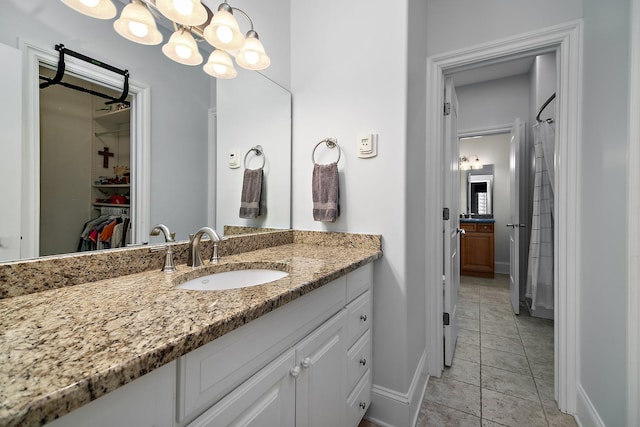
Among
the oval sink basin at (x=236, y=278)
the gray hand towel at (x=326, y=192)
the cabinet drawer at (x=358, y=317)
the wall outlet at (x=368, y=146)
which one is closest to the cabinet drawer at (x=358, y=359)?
the cabinet drawer at (x=358, y=317)

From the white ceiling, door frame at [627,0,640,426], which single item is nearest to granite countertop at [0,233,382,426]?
door frame at [627,0,640,426]

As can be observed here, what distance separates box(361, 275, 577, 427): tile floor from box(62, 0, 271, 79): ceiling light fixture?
1.92 m

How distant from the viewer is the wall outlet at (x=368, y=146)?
1488mm

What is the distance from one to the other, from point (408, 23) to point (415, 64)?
22 centimetres

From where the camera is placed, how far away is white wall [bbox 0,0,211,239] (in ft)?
2.56

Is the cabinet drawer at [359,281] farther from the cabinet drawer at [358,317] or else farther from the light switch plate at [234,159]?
the light switch plate at [234,159]

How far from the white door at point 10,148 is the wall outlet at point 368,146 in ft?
4.18

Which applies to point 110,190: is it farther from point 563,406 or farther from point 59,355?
point 563,406

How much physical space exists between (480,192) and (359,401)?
16.0 ft

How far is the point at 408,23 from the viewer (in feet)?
4.69

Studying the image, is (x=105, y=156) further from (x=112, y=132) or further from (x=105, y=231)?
(x=105, y=231)

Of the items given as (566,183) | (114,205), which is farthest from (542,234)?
(114,205)

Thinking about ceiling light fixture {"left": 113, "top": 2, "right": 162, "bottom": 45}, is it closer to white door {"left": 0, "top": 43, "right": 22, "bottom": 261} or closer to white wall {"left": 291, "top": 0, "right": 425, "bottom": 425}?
white door {"left": 0, "top": 43, "right": 22, "bottom": 261}

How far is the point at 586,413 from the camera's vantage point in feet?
4.62
